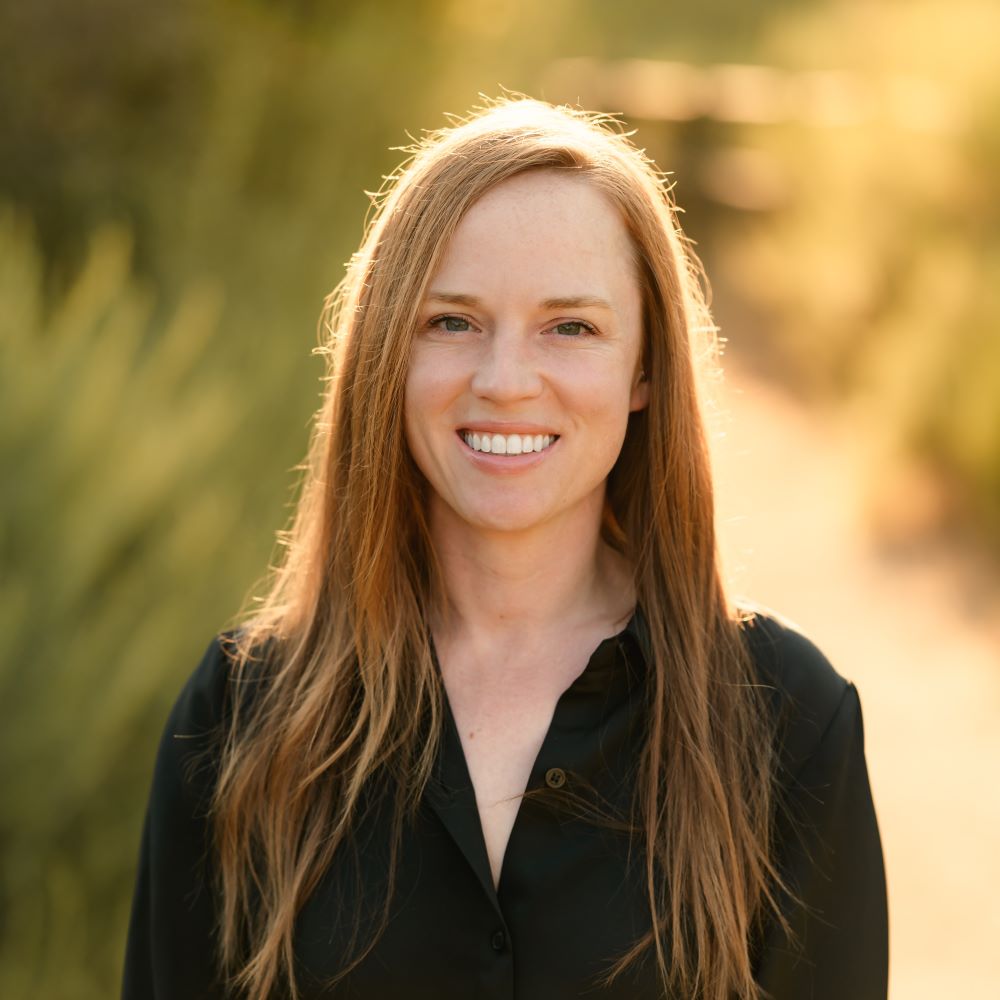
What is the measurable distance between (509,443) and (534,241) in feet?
0.94

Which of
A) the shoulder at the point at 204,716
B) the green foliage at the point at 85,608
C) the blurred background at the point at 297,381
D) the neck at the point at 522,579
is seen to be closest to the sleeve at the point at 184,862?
the shoulder at the point at 204,716

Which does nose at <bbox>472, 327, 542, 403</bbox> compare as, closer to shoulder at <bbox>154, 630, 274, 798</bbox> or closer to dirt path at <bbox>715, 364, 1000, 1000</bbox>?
shoulder at <bbox>154, 630, 274, 798</bbox>

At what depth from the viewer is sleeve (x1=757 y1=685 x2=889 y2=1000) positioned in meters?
1.98

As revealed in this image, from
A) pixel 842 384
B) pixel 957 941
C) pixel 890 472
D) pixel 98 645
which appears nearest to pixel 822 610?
pixel 890 472

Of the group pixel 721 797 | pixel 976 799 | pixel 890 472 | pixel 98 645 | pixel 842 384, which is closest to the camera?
pixel 721 797

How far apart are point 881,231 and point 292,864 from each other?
9907mm

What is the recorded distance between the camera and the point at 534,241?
196 cm

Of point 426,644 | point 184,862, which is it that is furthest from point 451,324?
point 184,862

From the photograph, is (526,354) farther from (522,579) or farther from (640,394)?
(522,579)

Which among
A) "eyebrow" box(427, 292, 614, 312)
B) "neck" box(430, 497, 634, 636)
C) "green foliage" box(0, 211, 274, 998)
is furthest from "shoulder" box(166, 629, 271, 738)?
"green foliage" box(0, 211, 274, 998)

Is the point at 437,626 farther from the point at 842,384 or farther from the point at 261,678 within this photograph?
the point at 842,384

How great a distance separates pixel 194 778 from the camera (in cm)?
214

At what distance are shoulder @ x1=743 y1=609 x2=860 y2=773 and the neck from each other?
0.77 feet

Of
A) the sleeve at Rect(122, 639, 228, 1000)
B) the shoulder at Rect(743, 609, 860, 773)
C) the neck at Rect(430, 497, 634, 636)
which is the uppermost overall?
the neck at Rect(430, 497, 634, 636)
